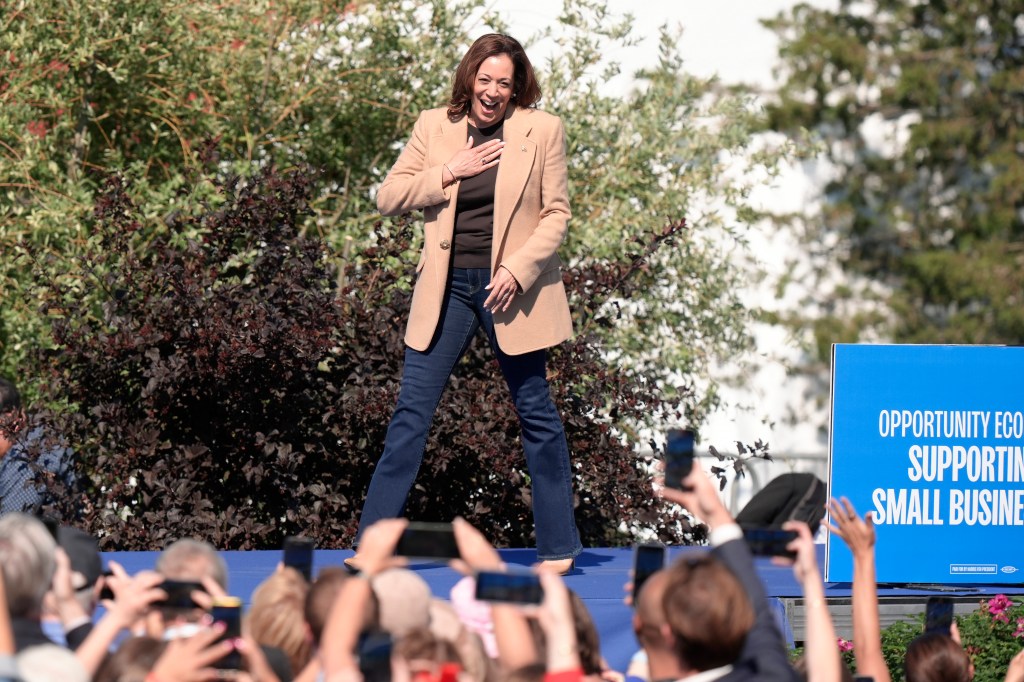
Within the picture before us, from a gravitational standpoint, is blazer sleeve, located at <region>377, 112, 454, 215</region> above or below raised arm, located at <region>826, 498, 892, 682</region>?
above

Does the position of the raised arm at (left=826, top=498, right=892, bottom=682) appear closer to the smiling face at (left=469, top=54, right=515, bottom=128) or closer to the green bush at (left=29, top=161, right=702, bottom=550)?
the smiling face at (left=469, top=54, right=515, bottom=128)

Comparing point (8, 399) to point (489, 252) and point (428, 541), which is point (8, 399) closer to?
point (489, 252)

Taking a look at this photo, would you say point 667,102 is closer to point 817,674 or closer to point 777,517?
point 777,517

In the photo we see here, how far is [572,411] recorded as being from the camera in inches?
243

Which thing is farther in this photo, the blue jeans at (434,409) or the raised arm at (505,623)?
the blue jeans at (434,409)

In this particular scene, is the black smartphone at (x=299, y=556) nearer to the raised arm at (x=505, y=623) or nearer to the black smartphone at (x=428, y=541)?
the black smartphone at (x=428, y=541)

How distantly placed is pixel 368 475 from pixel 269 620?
10.2 feet

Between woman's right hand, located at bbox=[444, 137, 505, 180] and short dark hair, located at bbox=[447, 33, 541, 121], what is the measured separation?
0.16 metres

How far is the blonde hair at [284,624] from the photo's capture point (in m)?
3.00

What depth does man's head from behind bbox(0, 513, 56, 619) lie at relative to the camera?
8.86 feet

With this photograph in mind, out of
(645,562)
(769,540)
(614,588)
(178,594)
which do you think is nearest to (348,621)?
(178,594)

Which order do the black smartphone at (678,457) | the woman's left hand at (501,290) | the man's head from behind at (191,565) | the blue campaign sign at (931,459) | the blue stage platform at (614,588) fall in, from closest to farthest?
the man's head from behind at (191,565) < the black smartphone at (678,457) < the blue stage platform at (614,588) < the woman's left hand at (501,290) < the blue campaign sign at (931,459)

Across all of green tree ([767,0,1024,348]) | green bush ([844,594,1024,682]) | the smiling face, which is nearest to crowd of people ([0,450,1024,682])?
the smiling face

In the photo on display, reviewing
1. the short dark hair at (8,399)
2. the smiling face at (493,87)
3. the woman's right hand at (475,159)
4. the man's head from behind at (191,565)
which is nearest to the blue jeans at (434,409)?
the woman's right hand at (475,159)
